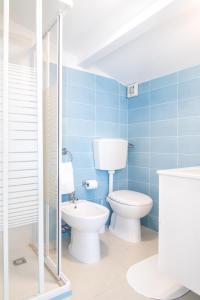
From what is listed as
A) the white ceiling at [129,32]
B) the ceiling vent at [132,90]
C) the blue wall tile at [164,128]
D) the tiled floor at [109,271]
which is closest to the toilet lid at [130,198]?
the tiled floor at [109,271]

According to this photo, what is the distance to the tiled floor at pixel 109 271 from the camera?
1.36m

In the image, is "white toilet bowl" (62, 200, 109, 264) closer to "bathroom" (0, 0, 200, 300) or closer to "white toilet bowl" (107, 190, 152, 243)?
"bathroom" (0, 0, 200, 300)

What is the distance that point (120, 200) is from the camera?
2.10 meters

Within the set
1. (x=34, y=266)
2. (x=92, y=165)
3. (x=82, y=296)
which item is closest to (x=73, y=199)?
(x=92, y=165)

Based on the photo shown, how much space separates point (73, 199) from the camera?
6.77ft

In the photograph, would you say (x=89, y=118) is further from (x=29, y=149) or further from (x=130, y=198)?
(x=29, y=149)

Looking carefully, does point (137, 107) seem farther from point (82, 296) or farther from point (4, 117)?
point (82, 296)

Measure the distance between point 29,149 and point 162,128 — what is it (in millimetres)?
1564

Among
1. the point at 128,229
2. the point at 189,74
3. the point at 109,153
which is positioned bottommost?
the point at 128,229

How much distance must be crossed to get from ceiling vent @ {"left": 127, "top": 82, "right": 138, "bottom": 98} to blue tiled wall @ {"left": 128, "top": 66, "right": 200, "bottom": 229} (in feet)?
0.19

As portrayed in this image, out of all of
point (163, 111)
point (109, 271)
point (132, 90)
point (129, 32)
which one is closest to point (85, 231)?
point (109, 271)

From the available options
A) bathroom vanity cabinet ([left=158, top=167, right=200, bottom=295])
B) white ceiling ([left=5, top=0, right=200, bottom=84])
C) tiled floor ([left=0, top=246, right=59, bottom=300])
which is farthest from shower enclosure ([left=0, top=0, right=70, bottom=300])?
bathroom vanity cabinet ([left=158, top=167, right=200, bottom=295])

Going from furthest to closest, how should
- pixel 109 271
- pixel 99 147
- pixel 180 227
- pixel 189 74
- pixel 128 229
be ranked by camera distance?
pixel 99 147
pixel 128 229
pixel 189 74
pixel 109 271
pixel 180 227

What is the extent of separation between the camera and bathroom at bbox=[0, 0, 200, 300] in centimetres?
122
